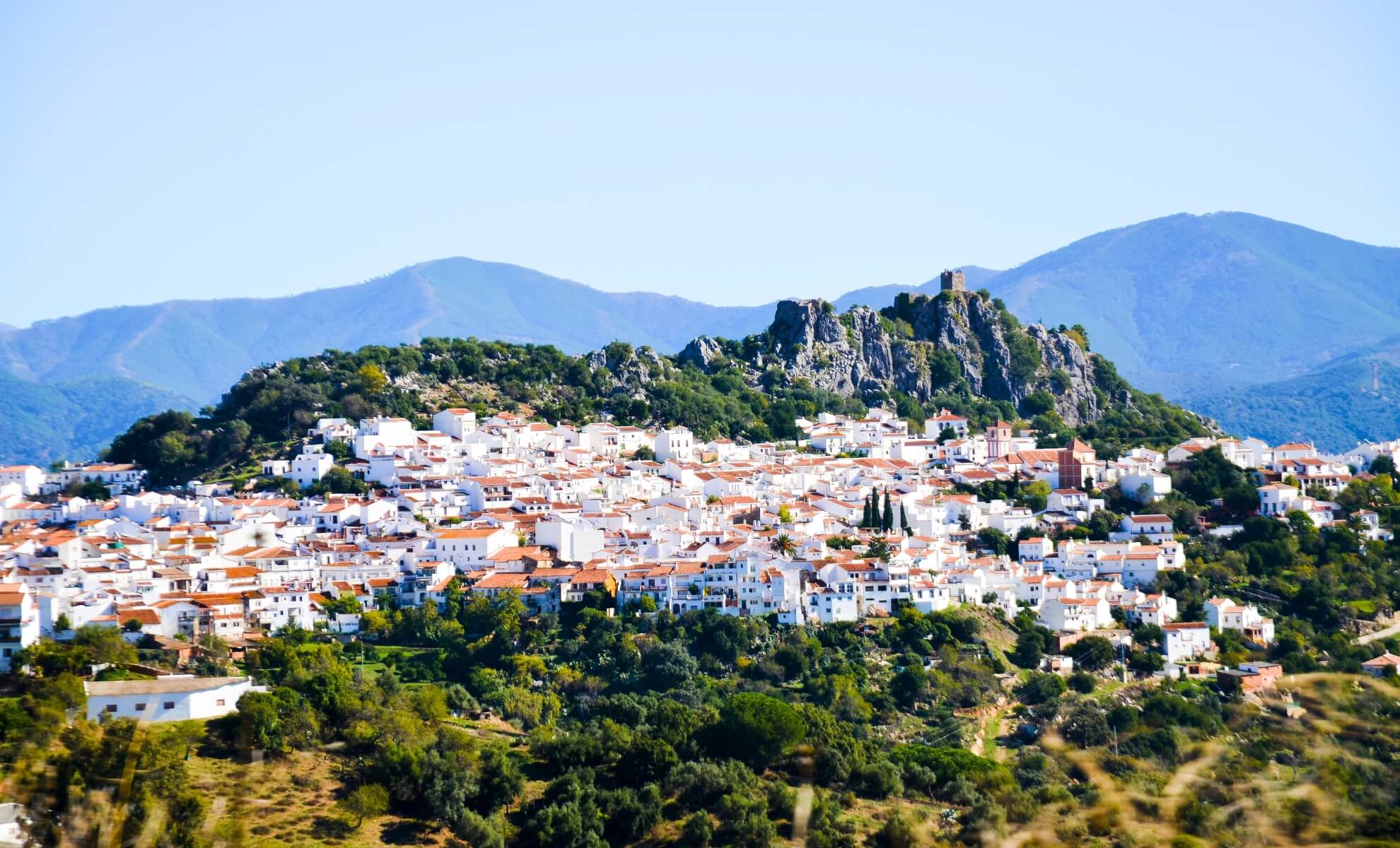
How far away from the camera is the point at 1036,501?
32.1 meters

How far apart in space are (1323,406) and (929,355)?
58.7 metres

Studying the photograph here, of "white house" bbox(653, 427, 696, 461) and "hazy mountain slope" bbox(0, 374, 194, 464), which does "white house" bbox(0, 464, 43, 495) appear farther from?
"hazy mountain slope" bbox(0, 374, 194, 464)

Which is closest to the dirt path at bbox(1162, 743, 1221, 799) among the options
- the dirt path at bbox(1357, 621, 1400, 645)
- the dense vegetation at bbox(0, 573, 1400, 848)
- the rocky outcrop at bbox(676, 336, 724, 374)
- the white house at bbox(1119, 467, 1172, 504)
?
the dense vegetation at bbox(0, 573, 1400, 848)

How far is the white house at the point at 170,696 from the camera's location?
15688mm

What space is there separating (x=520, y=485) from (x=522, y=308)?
169 meters

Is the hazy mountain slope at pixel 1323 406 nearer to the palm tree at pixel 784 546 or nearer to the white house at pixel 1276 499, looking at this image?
the white house at pixel 1276 499

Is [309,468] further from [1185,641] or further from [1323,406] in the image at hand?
[1323,406]

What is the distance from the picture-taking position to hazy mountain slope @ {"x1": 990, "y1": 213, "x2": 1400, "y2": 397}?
511 ft

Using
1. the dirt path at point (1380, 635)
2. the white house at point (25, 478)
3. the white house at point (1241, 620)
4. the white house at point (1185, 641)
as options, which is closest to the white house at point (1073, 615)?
the white house at point (1185, 641)

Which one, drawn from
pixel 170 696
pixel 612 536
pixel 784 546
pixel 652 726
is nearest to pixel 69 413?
pixel 612 536

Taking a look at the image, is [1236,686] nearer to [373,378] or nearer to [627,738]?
[627,738]

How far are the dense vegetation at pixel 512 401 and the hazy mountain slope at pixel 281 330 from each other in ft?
393

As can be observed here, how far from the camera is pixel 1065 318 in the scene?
6496 inches

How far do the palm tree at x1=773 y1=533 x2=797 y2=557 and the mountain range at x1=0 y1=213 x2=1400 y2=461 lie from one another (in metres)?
111
